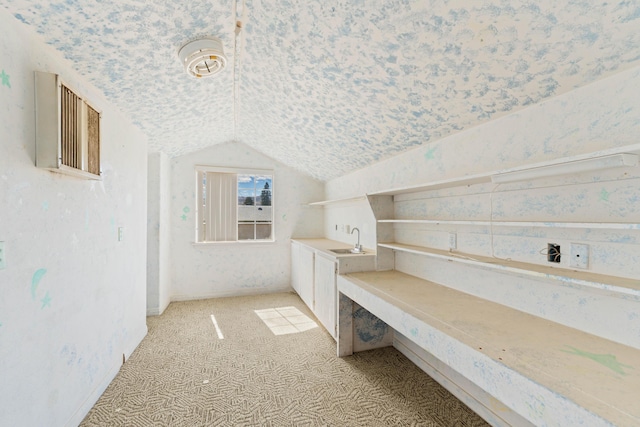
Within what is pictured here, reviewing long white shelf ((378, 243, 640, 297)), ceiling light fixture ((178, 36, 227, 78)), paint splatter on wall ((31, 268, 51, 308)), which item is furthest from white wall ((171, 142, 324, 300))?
long white shelf ((378, 243, 640, 297))

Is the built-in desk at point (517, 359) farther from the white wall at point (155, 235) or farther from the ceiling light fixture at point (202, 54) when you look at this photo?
the white wall at point (155, 235)

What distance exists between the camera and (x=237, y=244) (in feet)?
14.6

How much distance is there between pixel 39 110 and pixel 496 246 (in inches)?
106

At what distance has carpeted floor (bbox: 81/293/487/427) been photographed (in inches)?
72.4

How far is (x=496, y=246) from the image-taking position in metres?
1.76

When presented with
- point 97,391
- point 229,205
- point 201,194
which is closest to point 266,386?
point 97,391

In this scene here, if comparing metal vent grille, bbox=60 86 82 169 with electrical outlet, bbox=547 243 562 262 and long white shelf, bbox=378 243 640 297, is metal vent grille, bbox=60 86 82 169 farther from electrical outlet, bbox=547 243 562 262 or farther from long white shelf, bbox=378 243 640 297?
electrical outlet, bbox=547 243 562 262

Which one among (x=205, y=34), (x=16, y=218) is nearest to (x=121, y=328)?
(x=16, y=218)

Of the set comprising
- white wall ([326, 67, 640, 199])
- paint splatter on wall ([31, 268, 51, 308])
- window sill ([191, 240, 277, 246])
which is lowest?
window sill ([191, 240, 277, 246])

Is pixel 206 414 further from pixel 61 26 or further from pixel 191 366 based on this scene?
pixel 61 26

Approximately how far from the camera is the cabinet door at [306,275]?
141 inches

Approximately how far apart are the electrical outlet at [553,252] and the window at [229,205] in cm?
382

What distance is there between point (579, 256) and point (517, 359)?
2.12 feet

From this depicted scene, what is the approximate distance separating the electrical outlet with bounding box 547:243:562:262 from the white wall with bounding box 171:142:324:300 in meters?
3.64
